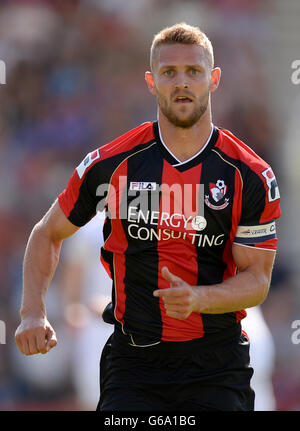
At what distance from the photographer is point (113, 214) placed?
3.76 metres

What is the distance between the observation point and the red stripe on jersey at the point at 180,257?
3643 mm

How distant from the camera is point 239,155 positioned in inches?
145

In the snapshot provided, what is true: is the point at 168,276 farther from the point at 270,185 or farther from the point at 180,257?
the point at 270,185

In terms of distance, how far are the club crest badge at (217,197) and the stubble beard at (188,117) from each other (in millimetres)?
343

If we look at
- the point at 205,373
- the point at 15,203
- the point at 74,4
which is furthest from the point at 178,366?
the point at 74,4

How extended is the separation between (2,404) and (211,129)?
4.30m

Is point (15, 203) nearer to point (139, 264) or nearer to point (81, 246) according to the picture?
point (81, 246)

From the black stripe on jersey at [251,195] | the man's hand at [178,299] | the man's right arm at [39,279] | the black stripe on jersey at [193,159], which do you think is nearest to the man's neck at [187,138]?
the black stripe on jersey at [193,159]

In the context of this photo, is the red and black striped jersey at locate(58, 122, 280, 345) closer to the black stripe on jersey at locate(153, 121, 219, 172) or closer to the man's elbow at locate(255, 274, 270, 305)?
the black stripe on jersey at locate(153, 121, 219, 172)

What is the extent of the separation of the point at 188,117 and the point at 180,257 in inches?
27.7

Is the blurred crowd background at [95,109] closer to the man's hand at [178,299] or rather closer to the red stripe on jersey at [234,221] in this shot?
the red stripe on jersey at [234,221]

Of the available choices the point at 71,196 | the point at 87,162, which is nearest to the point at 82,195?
the point at 71,196

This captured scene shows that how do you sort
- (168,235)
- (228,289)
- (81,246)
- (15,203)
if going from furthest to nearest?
(15,203) → (81,246) → (168,235) → (228,289)

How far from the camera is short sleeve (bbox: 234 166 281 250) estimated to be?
3.61 m
